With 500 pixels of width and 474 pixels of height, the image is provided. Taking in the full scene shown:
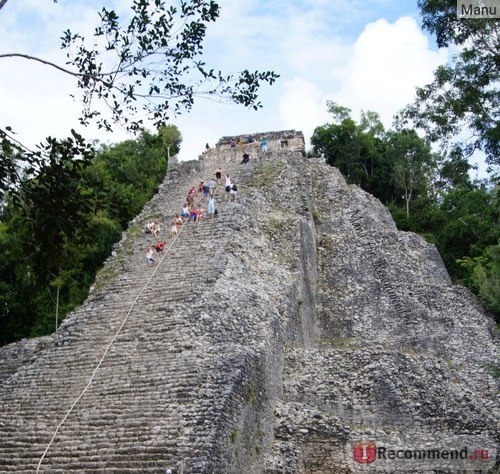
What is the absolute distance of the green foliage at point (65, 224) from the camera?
9750 millimetres

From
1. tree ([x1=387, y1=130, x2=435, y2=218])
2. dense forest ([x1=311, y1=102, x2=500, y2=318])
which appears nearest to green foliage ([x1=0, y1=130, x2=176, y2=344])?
dense forest ([x1=311, y1=102, x2=500, y2=318])

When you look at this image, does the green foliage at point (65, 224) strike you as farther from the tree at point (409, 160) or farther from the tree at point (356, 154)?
the tree at point (409, 160)

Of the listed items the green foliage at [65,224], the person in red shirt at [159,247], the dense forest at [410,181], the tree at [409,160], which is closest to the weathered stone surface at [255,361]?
the person in red shirt at [159,247]

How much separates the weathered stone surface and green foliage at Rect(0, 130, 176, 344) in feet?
6.07

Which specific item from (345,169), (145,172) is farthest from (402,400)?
(345,169)

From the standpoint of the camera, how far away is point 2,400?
13930mm

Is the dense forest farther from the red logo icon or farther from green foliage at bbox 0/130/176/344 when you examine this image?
the red logo icon

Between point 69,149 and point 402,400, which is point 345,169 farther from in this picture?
point 69,149

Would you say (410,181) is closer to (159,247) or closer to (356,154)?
(356,154)

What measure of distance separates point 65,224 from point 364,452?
22.7ft

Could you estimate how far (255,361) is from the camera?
44.7ft

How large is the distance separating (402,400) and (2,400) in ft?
25.2

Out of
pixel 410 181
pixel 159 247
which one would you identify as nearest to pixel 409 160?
pixel 410 181

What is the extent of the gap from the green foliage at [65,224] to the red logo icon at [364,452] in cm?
583
